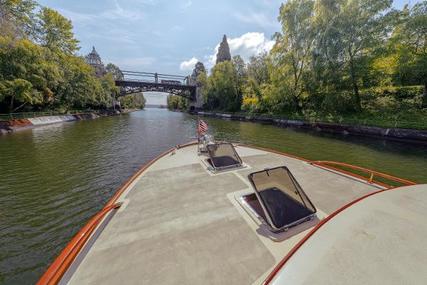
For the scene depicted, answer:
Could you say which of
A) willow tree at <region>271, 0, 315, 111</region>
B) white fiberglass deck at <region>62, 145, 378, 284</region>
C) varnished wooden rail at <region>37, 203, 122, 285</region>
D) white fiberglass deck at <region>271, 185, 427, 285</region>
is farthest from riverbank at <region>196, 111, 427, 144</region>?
varnished wooden rail at <region>37, 203, 122, 285</region>

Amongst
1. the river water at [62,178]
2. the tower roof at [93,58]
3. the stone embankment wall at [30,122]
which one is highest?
the tower roof at [93,58]

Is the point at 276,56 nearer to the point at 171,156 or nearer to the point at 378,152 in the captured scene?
the point at 378,152

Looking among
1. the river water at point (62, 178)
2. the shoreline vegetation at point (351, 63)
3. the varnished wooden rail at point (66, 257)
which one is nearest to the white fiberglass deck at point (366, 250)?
the varnished wooden rail at point (66, 257)

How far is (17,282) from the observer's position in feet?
11.5

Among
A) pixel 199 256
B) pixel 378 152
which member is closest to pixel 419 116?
Result: pixel 378 152

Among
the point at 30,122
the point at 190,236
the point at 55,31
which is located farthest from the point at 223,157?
the point at 55,31

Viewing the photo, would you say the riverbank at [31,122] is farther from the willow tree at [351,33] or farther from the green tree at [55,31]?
the willow tree at [351,33]

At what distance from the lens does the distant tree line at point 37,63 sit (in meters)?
20.5

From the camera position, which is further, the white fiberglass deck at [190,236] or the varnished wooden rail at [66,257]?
the white fiberglass deck at [190,236]

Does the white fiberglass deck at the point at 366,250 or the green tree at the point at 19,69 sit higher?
the green tree at the point at 19,69

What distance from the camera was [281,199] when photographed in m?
3.52

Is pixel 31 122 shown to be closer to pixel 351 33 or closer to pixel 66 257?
pixel 66 257

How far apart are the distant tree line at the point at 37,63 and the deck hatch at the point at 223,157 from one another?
25.5 metres

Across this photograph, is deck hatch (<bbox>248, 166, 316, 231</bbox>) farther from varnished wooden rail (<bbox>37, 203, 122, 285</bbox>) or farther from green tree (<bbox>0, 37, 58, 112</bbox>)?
green tree (<bbox>0, 37, 58, 112</bbox>)
